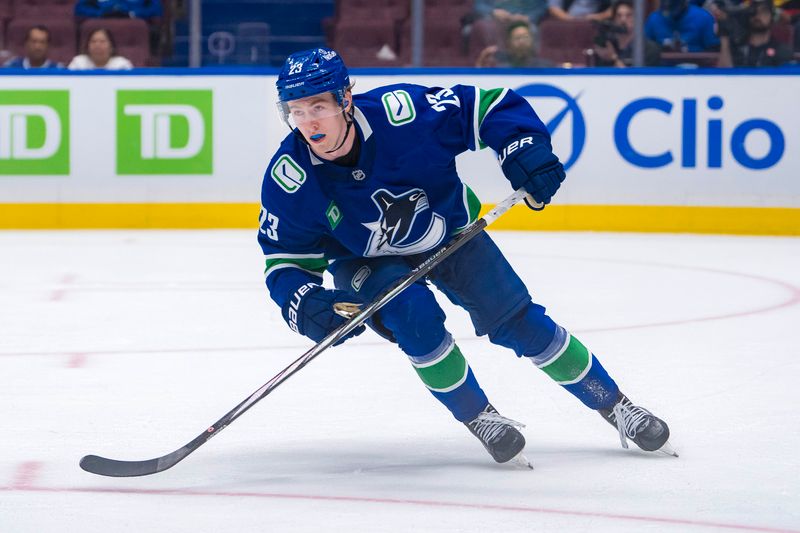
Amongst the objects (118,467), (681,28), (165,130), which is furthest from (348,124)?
(681,28)

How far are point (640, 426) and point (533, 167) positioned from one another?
0.63 meters

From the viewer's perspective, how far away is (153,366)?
4.20 m

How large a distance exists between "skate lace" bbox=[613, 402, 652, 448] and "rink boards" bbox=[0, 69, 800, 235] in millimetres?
5035

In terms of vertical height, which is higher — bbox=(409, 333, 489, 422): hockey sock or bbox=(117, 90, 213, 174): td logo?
bbox=(409, 333, 489, 422): hockey sock

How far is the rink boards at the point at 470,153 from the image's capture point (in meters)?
7.94

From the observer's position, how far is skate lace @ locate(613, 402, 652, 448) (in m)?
3.04

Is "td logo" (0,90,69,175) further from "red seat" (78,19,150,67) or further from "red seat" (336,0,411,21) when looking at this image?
"red seat" (336,0,411,21)

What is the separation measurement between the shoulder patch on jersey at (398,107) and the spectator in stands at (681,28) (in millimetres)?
5389

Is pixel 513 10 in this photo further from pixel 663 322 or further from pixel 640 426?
pixel 640 426

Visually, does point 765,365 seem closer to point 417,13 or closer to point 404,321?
point 404,321

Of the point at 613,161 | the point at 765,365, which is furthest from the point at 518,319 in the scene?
the point at 613,161

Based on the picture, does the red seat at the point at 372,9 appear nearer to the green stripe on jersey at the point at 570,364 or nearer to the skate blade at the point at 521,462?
the green stripe on jersey at the point at 570,364

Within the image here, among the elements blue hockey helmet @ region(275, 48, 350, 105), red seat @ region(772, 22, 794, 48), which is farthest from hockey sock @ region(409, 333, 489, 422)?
red seat @ region(772, 22, 794, 48)

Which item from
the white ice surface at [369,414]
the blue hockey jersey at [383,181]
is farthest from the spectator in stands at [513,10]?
the blue hockey jersey at [383,181]
